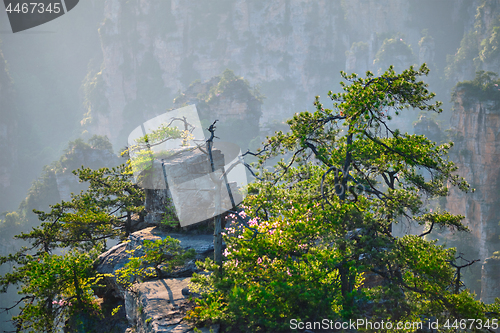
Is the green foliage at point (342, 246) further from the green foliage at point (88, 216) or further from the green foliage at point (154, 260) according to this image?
the green foliage at point (88, 216)

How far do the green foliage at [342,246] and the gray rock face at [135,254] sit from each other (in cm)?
239

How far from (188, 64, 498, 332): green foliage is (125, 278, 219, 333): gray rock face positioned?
0.41 metres

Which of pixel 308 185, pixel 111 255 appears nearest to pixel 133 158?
pixel 111 255

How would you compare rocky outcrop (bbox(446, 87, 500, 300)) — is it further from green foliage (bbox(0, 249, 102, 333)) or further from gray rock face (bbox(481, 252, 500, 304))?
green foliage (bbox(0, 249, 102, 333))

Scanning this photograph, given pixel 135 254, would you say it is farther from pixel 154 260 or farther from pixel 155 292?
pixel 155 292

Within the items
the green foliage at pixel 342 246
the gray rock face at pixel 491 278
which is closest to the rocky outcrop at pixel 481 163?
the gray rock face at pixel 491 278

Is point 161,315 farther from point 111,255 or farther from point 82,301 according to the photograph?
point 111,255

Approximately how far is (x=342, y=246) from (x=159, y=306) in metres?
3.80

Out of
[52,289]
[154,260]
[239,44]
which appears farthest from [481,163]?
[239,44]

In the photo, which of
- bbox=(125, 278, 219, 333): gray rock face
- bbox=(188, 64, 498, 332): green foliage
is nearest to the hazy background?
bbox=(125, 278, 219, 333): gray rock face

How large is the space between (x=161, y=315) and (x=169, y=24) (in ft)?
199

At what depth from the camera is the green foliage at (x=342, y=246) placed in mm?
4477

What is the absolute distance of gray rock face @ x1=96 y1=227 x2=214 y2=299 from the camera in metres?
7.66

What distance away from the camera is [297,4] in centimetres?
5575
